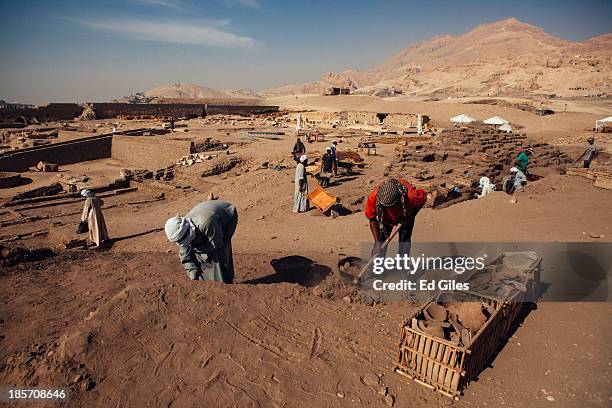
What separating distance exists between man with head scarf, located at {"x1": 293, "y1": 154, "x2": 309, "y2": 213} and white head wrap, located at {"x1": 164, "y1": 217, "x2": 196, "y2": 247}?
5103 millimetres

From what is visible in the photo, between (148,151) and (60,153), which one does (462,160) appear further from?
(60,153)

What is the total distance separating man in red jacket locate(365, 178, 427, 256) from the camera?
468 centimetres

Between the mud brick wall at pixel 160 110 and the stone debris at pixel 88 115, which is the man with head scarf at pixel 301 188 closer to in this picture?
the mud brick wall at pixel 160 110

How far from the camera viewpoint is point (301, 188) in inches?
368

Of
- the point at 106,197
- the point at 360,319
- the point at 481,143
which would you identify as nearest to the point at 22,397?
the point at 360,319

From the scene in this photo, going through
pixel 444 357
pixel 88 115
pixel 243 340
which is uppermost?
pixel 88 115

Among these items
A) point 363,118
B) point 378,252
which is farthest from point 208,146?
point 378,252

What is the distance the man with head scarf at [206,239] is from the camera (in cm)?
414

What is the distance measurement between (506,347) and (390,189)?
6.91ft

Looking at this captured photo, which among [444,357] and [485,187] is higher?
[485,187]

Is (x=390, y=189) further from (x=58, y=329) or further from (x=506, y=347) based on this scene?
(x=58, y=329)

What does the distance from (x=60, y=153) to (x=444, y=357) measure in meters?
21.1

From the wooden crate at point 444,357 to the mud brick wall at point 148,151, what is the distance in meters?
16.4

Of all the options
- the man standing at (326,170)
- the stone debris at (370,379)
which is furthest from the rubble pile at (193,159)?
the stone debris at (370,379)
